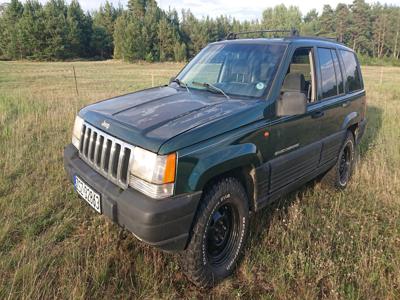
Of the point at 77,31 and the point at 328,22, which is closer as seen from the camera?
the point at 77,31

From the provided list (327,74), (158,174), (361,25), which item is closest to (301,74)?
(327,74)

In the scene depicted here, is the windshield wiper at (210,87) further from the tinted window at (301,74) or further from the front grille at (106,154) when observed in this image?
the front grille at (106,154)

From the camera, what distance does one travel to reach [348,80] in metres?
4.49

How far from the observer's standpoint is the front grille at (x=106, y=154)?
2.35 metres

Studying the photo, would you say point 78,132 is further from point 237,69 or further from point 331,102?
point 331,102

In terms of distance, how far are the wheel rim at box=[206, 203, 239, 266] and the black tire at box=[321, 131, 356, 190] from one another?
215cm

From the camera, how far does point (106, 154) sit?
2.55 meters

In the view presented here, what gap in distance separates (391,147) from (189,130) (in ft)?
17.2

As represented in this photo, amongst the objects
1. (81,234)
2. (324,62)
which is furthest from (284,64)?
(81,234)

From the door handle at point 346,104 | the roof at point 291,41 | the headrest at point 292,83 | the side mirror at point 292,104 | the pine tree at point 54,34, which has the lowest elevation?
the door handle at point 346,104

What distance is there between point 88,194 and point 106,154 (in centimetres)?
40

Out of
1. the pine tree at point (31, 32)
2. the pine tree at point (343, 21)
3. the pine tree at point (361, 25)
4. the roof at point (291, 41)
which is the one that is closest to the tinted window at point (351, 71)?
the roof at point (291, 41)

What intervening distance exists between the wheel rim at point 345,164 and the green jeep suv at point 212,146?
0.77 metres

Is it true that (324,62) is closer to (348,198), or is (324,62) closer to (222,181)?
(348,198)
